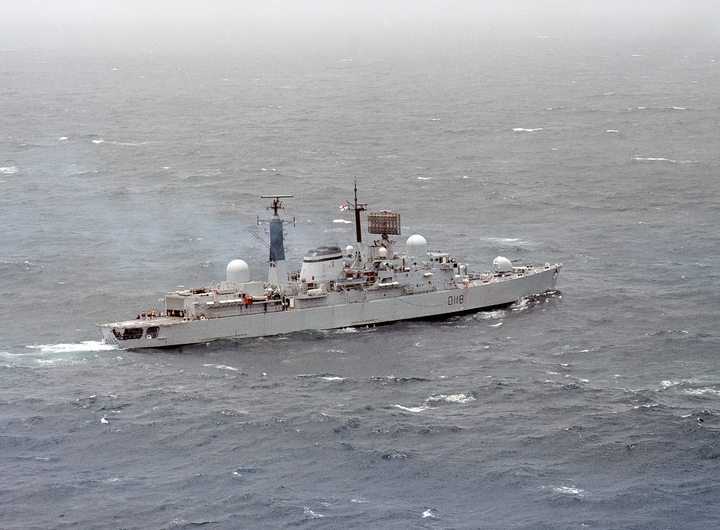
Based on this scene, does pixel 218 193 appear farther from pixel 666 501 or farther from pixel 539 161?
pixel 666 501

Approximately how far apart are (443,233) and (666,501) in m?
56.3

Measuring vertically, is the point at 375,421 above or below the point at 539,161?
below

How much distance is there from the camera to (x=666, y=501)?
201 ft

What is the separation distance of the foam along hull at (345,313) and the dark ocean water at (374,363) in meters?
1.45

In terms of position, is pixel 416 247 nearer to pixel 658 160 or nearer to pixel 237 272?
pixel 237 272

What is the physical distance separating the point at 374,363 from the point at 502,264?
817 inches

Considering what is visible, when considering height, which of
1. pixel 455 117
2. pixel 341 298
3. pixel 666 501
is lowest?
pixel 666 501

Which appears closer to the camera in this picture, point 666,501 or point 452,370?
point 666,501

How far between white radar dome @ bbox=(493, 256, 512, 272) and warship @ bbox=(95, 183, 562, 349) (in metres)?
0.08

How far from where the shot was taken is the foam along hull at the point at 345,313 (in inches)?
3438

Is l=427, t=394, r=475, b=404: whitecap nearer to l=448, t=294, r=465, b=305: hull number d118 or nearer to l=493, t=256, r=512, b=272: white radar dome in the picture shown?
l=448, t=294, r=465, b=305: hull number d118

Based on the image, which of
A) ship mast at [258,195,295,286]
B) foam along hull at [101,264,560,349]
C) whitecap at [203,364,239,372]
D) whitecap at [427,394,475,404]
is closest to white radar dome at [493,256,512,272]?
foam along hull at [101,264,560,349]

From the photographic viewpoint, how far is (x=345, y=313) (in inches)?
3627

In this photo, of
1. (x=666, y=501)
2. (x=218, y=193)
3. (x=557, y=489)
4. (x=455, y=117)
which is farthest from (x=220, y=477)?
(x=455, y=117)
